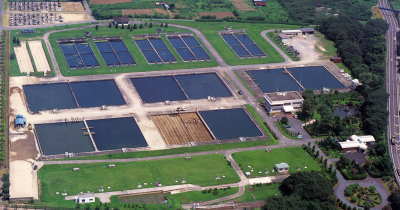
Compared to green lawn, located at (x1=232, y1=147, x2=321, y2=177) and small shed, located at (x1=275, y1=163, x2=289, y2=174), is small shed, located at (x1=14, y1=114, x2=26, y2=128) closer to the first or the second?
green lawn, located at (x1=232, y1=147, x2=321, y2=177)

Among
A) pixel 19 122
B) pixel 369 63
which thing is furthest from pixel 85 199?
pixel 369 63

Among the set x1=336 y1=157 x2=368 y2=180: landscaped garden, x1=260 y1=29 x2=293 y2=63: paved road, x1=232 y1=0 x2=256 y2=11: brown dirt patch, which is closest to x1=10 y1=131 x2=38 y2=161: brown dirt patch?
x1=336 y1=157 x2=368 y2=180: landscaped garden

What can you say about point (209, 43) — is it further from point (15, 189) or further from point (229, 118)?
point (15, 189)

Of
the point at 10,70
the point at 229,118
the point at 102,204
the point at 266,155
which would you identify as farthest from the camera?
the point at 10,70

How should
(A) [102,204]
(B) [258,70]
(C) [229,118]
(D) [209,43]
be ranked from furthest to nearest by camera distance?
1. (D) [209,43]
2. (B) [258,70]
3. (C) [229,118]
4. (A) [102,204]

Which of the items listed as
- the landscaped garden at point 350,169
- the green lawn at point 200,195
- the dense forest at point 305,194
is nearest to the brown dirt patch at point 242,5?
the landscaped garden at point 350,169

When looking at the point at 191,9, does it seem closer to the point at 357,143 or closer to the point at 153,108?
the point at 153,108

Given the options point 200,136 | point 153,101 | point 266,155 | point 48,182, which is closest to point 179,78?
point 153,101
